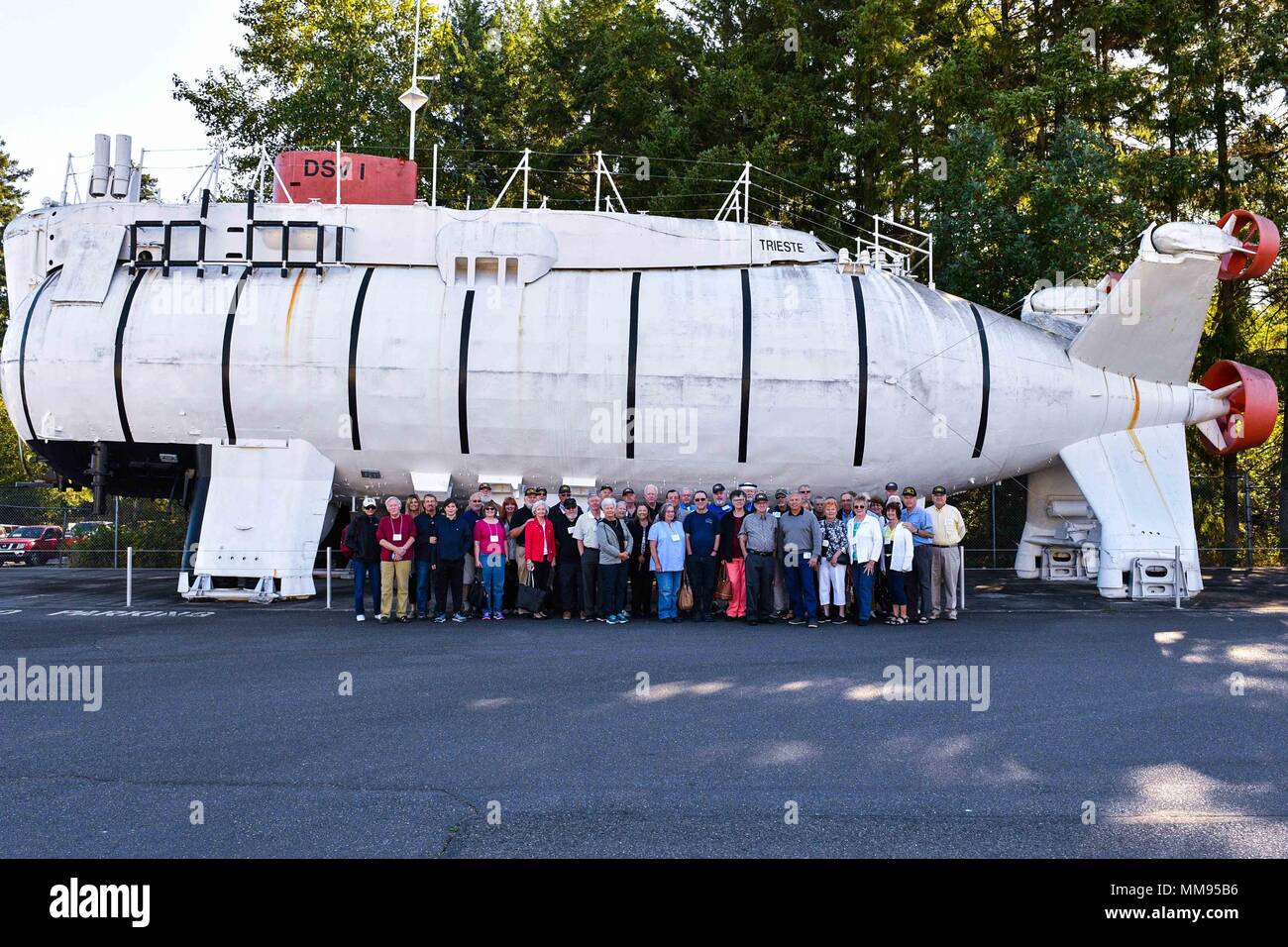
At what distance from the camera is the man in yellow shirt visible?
1413 centimetres

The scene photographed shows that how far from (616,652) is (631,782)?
480cm

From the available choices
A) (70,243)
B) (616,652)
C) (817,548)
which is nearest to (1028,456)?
(817,548)

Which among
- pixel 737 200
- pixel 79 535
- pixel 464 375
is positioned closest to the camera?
pixel 464 375

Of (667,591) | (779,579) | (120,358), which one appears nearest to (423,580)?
(667,591)

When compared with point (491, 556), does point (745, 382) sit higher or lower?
higher

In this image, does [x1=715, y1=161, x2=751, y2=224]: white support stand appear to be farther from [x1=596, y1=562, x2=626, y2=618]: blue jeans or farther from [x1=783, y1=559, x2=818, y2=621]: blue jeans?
[x1=596, y1=562, x2=626, y2=618]: blue jeans

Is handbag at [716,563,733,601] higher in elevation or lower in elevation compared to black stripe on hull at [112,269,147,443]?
lower

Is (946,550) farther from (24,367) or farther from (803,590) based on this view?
(24,367)

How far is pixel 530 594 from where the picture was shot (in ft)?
47.0

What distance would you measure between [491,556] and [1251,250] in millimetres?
12235

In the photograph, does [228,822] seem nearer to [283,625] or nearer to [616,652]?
[616,652]

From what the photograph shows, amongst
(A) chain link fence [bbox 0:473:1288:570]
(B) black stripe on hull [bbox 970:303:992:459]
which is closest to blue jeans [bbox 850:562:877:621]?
(B) black stripe on hull [bbox 970:303:992:459]

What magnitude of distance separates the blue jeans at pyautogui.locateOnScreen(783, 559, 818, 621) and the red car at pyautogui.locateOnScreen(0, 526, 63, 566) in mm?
21493

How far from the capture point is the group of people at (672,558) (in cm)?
1377
